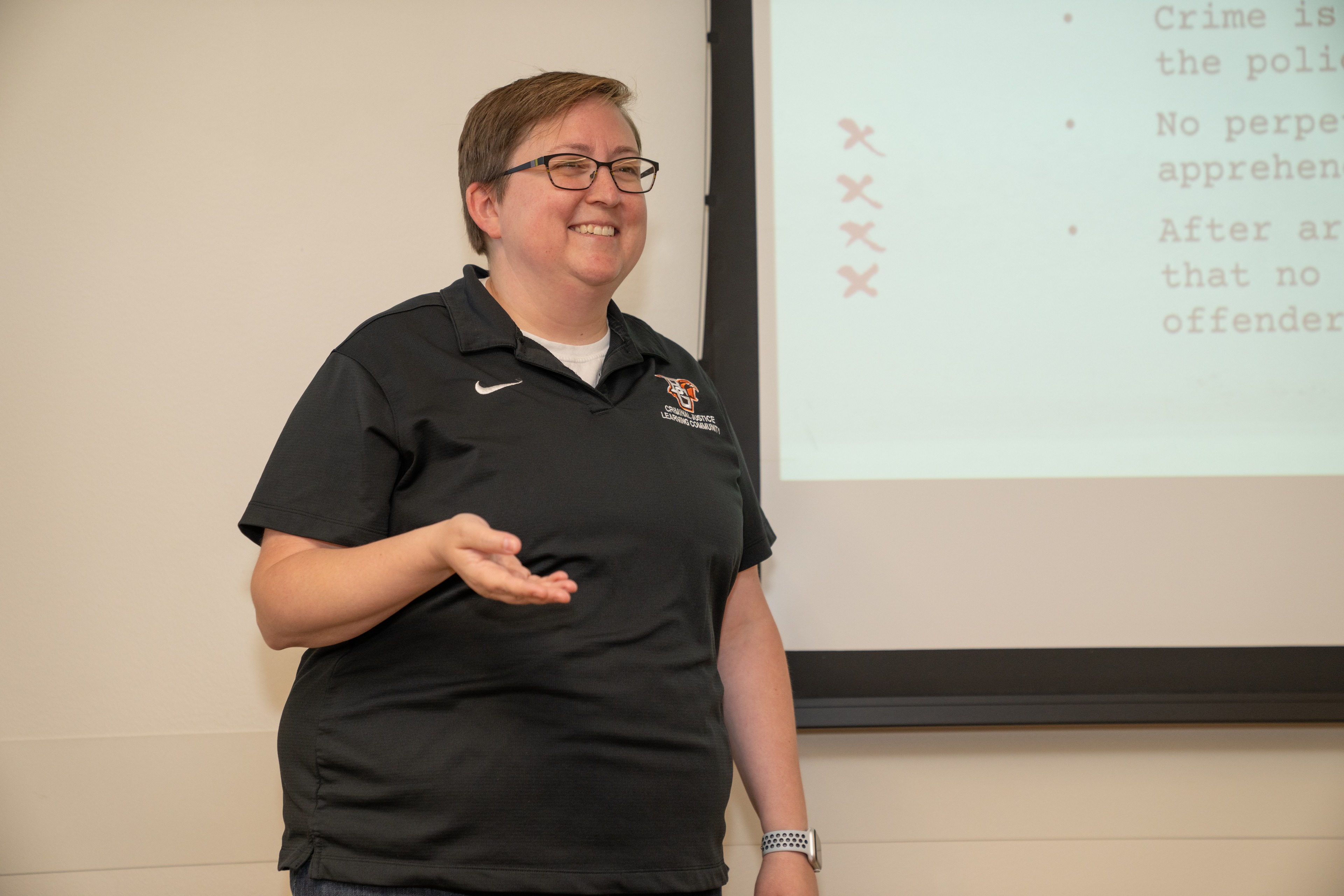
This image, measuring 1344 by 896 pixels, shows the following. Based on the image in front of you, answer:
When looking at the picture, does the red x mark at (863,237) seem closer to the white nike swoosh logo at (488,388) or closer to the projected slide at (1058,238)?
the projected slide at (1058,238)

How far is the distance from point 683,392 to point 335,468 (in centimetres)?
49

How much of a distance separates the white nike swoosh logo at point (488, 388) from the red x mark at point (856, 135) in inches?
37.8

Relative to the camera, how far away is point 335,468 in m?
0.95

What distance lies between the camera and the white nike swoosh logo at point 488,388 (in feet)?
3.43

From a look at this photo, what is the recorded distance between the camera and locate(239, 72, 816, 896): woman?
93 cm

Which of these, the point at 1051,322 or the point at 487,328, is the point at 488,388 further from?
the point at 1051,322

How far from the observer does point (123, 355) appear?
5.30 feet

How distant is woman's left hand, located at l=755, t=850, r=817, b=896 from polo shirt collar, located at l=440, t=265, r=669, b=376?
0.71m

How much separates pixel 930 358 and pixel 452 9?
45.7 inches

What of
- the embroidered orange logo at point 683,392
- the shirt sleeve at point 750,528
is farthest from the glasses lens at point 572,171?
the shirt sleeve at point 750,528

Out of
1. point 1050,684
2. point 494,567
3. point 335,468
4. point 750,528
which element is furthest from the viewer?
point 1050,684

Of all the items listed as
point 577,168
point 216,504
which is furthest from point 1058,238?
point 216,504

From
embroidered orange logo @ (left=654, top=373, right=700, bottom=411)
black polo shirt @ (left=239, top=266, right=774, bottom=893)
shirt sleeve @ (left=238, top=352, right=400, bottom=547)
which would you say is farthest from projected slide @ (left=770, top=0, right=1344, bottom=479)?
shirt sleeve @ (left=238, top=352, right=400, bottom=547)

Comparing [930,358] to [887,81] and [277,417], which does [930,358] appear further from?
[277,417]
